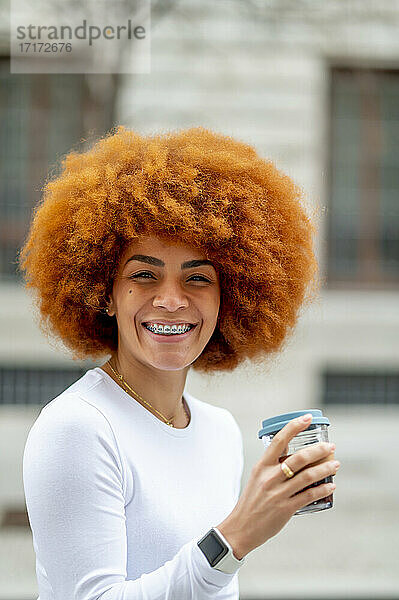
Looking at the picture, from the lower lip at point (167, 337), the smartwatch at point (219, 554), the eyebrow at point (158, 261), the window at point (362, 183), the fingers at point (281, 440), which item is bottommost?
the smartwatch at point (219, 554)

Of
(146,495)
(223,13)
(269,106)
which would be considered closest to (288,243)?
(146,495)

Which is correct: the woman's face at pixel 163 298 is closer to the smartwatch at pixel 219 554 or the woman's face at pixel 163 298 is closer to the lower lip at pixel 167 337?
the lower lip at pixel 167 337

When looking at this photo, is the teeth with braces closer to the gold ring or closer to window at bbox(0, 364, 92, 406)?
the gold ring

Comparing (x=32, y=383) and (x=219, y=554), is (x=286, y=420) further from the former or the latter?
(x=32, y=383)

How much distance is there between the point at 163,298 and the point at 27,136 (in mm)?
6496

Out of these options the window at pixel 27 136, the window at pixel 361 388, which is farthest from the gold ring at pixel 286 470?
the window at pixel 361 388

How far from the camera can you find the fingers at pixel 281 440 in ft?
5.16

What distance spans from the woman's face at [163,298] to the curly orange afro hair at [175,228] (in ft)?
0.13

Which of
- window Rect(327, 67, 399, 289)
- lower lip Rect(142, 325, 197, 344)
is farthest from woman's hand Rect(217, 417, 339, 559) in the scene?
window Rect(327, 67, 399, 289)

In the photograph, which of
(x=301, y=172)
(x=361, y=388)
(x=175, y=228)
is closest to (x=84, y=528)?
(x=175, y=228)

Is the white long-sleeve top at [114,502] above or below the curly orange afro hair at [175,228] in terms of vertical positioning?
below

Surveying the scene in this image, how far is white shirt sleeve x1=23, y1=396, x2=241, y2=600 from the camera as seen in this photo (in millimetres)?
1621

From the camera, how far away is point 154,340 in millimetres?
1928

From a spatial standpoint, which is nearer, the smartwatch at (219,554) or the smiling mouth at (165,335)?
the smartwatch at (219,554)
